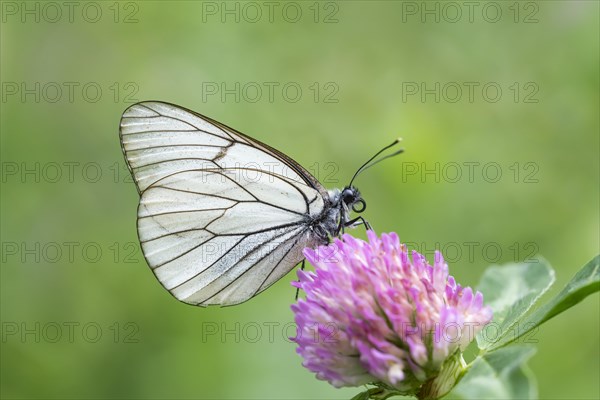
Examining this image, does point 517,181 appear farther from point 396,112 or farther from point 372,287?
point 372,287

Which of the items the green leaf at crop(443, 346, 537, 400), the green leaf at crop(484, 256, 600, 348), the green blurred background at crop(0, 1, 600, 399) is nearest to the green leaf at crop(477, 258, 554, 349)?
the green leaf at crop(484, 256, 600, 348)

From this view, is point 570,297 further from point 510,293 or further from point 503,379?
point 510,293

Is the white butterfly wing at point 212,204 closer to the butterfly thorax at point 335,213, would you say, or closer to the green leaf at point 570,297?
the butterfly thorax at point 335,213

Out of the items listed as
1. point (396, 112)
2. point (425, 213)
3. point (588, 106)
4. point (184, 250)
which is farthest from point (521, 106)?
point (184, 250)

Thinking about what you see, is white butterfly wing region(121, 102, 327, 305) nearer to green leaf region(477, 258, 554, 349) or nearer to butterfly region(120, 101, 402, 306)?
butterfly region(120, 101, 402, 306)

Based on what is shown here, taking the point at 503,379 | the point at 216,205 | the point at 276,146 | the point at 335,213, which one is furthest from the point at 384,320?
the point at 276,146

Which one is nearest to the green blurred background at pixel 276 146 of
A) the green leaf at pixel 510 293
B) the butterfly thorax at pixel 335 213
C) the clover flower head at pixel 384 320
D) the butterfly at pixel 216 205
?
the butterfly at pixel 216 205
